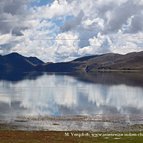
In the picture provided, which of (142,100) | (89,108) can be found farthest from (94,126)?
(142,100)

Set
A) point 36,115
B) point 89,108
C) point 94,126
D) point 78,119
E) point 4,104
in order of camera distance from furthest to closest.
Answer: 1. point 4,104
2. point 89,108
3. point 36,115
4. point 78,119
5. point 94,126

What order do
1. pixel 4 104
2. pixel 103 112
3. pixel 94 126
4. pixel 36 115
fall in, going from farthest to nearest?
→ pixel 4 104 → pixel 103 112 → pixel 36 115 → pixel 94 126

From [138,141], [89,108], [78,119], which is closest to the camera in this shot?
[138,141]

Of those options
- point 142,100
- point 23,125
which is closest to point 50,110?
point 23,125

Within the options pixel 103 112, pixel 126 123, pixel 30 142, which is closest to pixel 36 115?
pixel 103 112

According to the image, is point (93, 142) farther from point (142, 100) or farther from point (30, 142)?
point (142, 100)

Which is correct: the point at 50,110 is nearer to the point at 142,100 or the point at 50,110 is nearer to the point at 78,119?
the point at 78,119

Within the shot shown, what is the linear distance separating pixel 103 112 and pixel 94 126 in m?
24.5

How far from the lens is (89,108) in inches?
3880

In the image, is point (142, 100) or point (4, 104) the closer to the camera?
point (4, 104)

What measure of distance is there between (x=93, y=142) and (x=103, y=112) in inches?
1985

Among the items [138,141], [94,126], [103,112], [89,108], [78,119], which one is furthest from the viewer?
[89,108]

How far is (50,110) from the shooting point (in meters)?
93.3

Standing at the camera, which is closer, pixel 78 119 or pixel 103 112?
pixel 78 119
